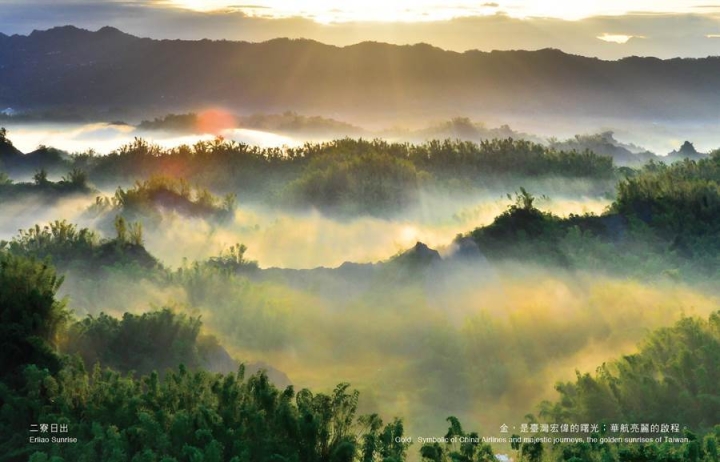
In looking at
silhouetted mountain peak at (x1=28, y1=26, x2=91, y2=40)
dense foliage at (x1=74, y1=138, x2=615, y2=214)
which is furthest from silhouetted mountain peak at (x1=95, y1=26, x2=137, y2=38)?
dense foliage at (x1=74, y1=138, x2=615, y2=214)

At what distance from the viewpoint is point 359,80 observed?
5261 inches

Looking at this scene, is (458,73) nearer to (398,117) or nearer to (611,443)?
(398,117)

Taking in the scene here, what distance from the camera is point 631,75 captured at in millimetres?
130625

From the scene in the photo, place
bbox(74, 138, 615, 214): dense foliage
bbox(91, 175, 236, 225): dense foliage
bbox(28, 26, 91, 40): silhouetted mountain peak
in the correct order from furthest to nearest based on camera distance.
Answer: bbox(28, 26, 91, 40): silhouetted mountain peak, bbox(74, 138, 615, 214): dense foliage, bbox(91, 175, 236, 225): dense foliage

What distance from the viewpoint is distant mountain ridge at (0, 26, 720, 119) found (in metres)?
128

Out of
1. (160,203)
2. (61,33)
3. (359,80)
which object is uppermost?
(61,33)

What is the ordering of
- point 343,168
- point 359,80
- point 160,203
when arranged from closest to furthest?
point 160,203 < point 343,168 < point 359,80

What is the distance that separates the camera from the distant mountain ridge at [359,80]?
127562 millimetres

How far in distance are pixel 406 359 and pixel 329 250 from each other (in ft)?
34.4

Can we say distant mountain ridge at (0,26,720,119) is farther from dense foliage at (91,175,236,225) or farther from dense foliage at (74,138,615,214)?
dense foliage at (91,175,236,225)

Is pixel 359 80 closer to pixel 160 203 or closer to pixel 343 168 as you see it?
pixel 343 168

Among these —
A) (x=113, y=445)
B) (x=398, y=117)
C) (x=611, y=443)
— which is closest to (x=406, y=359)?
(x=611, y=443)

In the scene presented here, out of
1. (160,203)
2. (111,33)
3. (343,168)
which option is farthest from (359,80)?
(160,203)

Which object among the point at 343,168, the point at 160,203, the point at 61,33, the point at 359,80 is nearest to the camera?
the point at 160,203
